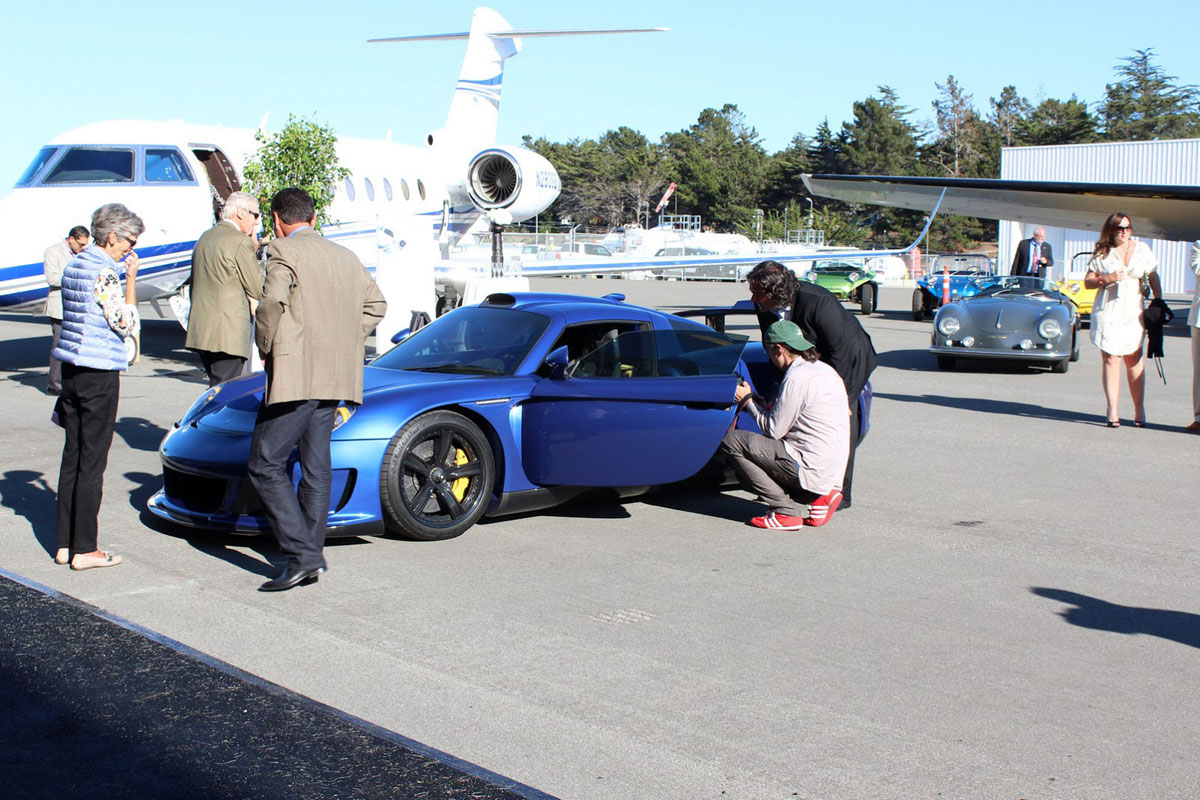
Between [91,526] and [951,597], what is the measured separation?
420cm

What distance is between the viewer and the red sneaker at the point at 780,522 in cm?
681

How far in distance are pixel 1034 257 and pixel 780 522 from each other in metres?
14.7

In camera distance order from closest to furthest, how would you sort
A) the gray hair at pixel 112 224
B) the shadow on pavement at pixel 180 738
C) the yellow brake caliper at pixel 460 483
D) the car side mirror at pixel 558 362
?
the shadow on pavement at pixel 180 738, the gray hair at pixel 112 224, the yellow brake caliper at pixel 460 483, the car side mirror at pixel 558 362

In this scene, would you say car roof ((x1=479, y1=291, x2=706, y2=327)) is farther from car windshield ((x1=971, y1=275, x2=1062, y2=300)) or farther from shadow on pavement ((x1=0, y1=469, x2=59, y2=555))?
car windshield ((x1=971, y1=275, x2=1062, y2=300))

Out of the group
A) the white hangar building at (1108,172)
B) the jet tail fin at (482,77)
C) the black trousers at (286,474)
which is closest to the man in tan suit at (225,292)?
the black trousers at (286,474)

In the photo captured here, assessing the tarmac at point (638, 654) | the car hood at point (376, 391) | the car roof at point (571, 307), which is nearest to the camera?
the tarmac at point (638, 654)

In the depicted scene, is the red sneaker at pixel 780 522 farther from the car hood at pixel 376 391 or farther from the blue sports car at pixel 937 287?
the blue sports car at pixel 937 287

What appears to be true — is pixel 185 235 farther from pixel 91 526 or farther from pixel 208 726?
pixel 208 726

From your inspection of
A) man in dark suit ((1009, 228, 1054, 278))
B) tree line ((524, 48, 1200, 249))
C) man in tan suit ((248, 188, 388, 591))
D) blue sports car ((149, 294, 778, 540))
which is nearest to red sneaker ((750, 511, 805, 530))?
Answer: blue sports car ((149, 294, 778, 540))

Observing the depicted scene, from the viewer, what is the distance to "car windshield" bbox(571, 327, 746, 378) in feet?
22.7

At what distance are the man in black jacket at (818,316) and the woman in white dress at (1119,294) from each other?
4439mm

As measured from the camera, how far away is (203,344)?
795 centimetres

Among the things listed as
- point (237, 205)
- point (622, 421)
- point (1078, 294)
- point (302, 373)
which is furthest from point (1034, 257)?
point (302, 373)

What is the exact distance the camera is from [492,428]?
21.5ft
